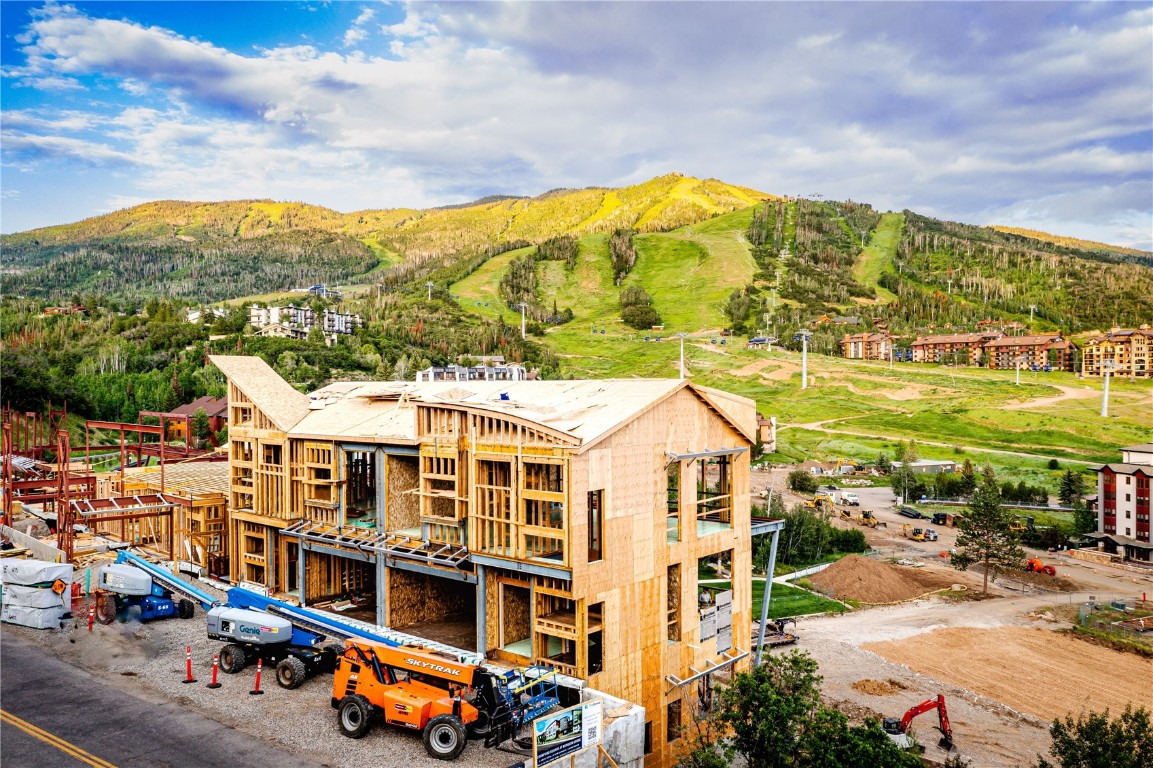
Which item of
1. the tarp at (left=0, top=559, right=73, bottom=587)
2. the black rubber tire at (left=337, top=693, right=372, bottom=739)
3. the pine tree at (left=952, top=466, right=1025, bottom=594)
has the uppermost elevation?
the tarp at (left=0, top=559, right=73, bottom=587)

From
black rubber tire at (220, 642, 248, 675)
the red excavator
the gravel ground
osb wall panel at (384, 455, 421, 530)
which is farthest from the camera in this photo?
the red excavator

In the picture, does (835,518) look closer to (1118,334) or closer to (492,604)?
(492,604)

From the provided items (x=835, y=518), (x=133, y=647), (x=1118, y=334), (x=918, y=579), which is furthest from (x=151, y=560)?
(x=1118, y=334)

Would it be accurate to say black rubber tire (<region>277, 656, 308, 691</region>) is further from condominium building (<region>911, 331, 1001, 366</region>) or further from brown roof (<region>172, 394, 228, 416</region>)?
condominium building (<region>911, 331, 1001, 366</region>)

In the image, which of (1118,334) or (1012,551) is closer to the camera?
(1012,551)

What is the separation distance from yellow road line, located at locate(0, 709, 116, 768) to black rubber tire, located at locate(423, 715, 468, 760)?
8101 millimetres

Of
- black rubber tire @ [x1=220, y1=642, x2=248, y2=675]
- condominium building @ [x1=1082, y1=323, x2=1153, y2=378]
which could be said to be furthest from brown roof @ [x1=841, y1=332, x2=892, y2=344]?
black rubber tire @ [x1=220, y1=642, x2=248, y2=675]

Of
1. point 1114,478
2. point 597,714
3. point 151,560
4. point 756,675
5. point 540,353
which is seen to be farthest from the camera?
point 540,353

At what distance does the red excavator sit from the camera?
31.6 m

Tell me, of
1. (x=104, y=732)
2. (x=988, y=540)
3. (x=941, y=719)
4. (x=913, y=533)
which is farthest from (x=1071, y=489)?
(x=104, y=732)

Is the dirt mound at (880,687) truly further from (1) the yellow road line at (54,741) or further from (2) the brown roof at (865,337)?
(2) the brown roof at (865,337)

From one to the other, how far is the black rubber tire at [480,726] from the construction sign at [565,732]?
1998mm

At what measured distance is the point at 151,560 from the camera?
3644cm

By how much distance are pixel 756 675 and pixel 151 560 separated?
99.7 ft
